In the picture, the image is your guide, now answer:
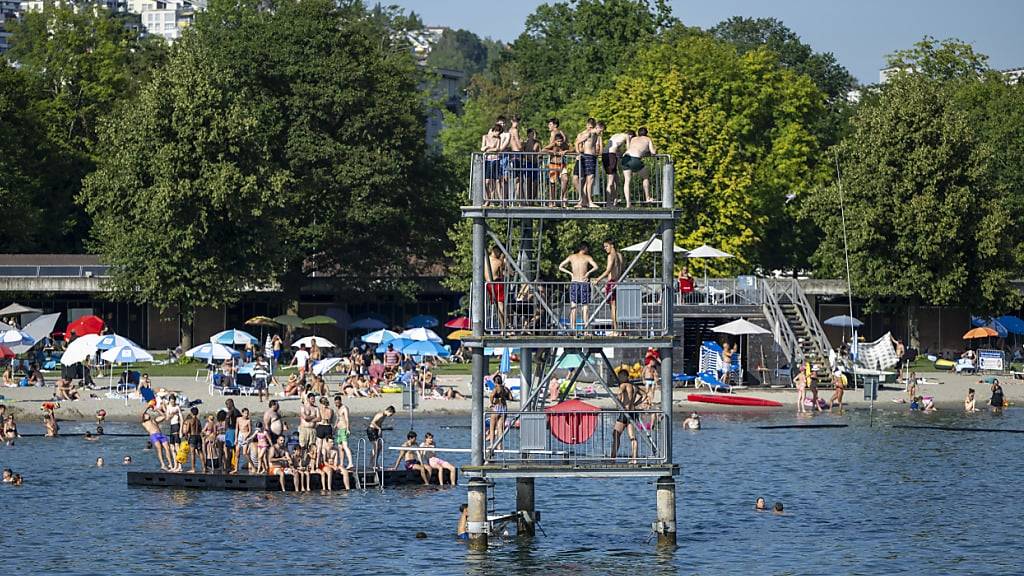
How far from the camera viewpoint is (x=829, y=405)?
64812 mm

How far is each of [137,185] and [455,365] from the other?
53.9 ft

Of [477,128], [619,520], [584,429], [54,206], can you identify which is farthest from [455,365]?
[477,128]

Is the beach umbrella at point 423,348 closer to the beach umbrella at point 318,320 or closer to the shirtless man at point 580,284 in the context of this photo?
the beach umbrella at point 318,320

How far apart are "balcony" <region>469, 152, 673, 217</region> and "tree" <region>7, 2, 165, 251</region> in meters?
59.1

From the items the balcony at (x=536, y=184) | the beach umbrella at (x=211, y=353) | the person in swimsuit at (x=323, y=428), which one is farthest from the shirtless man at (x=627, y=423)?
the beach umbrella at (x=211, y=353)

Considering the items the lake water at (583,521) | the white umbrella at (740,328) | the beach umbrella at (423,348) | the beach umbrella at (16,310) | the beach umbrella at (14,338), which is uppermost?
the beach umbrella at (16,310)

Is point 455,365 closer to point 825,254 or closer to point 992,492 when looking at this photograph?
point 825,254

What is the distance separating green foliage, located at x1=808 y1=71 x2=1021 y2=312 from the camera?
257ft

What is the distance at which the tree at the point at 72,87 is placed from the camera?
92.8 metres

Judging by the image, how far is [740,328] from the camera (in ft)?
220

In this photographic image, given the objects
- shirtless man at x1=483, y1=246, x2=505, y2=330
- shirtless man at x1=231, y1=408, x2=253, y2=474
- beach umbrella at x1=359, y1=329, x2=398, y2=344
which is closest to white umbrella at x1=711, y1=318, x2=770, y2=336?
beach umbrella at x1=359, y1=329, x2=398, y2=344

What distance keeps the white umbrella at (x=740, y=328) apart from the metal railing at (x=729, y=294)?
6.80 ft

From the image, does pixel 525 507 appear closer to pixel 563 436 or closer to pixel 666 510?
pixel 666 510

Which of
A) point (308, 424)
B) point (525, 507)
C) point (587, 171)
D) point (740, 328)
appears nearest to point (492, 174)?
point (587, 171)
